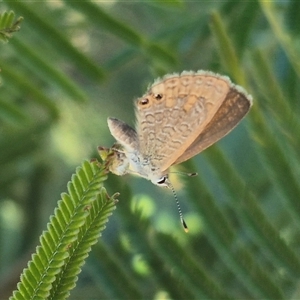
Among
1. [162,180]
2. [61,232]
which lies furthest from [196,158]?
[61,232]

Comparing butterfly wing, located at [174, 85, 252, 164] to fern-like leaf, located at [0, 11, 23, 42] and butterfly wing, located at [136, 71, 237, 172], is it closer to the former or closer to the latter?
butterfly wing, located at [136, 71, 237, 172]

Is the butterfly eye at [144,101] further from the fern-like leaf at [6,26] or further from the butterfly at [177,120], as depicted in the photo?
the fern-like leaf at [6,26]

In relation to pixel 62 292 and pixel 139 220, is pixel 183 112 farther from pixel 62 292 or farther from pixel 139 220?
pixel 62 292

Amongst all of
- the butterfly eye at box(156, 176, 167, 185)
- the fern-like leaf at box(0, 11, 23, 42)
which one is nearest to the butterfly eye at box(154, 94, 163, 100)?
the butterfly eye at box(156, 176, 167, 185)

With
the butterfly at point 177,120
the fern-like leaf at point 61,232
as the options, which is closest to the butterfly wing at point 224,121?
the butterfly at point 177,120

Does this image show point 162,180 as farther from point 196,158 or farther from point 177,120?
point 196,158

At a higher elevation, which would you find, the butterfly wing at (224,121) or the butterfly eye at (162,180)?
the butterfly wing at (224,121)
